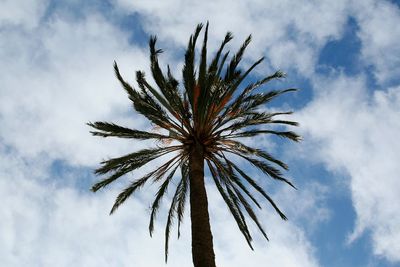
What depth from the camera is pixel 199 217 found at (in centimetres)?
983

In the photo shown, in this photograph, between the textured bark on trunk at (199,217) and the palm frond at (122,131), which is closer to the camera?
the textured bark on trunk at (199,217)

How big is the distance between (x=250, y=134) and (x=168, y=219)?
13.6ft

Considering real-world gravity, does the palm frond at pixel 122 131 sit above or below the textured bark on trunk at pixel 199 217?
above

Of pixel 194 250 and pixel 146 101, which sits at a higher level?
pixel 146 101

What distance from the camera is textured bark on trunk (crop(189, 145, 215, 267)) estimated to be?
895cm

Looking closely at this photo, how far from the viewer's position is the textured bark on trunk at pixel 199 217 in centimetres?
895

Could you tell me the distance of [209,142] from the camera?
1237cm

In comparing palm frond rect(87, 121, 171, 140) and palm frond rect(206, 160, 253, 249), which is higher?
palm frond rect(87, 121, 171, 140)

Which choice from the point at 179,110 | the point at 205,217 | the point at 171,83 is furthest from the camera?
the point at 171,83

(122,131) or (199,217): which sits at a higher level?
(122,131)

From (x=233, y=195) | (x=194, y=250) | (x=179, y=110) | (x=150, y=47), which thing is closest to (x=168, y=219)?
(x=233, y=195)

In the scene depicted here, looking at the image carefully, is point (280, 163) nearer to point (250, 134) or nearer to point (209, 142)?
point (250, 134)

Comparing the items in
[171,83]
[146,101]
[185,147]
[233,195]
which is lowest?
[233,195]

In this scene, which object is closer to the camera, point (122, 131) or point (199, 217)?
point (199, 217)
